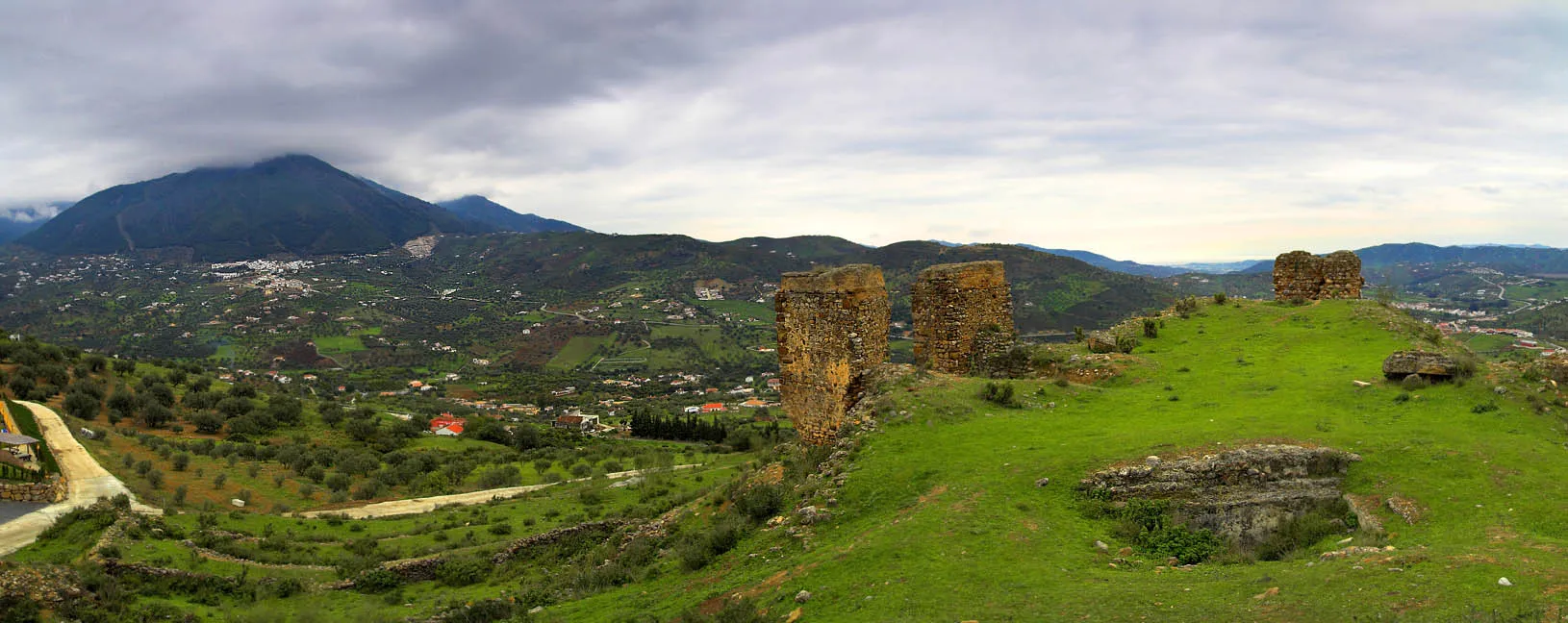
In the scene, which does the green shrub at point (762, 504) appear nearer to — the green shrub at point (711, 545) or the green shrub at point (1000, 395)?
the green shrub at point (711, 545)

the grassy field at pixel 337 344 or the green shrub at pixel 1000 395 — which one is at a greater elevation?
the green shrub at pixel 1000 395

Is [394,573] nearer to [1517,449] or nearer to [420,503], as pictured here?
[420,503]

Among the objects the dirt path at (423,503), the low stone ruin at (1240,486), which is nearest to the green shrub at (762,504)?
the low stone ruin at (1240,486)

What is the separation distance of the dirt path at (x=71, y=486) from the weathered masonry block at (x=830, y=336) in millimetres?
18090

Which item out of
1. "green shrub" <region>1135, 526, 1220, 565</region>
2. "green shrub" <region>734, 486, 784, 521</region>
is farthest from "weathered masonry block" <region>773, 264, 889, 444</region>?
"green shrub" <region>1135, 526, 1220, 565</region>

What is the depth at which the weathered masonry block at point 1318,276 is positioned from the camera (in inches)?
830

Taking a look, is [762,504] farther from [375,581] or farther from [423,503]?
[423,503]

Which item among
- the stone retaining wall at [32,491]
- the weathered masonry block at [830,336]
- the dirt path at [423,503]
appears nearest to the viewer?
the weathered masonry block at [830,336]

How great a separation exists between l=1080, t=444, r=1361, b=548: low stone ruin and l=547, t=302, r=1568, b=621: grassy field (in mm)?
319

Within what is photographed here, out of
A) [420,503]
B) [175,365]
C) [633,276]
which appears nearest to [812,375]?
[420,503]

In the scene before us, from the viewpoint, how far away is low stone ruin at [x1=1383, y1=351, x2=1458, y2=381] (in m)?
11.7

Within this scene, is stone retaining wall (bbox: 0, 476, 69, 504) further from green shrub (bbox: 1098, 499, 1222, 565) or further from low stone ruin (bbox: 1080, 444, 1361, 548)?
green shrub (bbox: 1098, 499, 1222, 565)

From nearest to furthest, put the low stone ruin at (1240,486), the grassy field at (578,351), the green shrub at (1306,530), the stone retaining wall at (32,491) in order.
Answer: the green shrub at (1306,530), the low stone ruin at (1240,486), the stone retaining wall at (32,491), the grassy field at (578,351)

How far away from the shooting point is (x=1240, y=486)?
8.84 m
